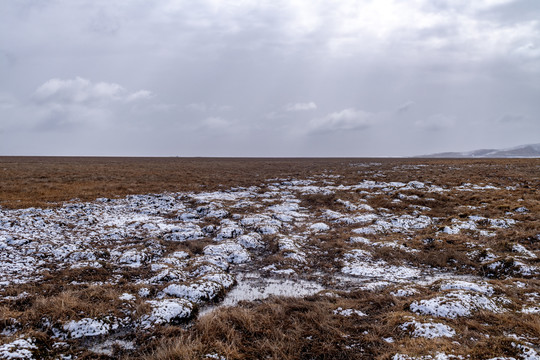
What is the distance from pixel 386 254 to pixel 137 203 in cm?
1948

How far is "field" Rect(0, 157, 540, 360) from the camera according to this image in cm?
561

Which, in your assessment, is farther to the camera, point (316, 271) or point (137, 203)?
point (137, 203)

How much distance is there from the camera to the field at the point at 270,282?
5.61 m

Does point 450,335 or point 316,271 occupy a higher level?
point 450,335

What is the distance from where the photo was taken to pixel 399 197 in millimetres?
23719

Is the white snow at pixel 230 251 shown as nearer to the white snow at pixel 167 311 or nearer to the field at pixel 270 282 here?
the field at pixel 270 282

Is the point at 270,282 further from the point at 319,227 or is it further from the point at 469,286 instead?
the point at 319,227

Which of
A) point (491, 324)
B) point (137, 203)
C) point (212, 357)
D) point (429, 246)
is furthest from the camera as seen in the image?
point (137, 203)

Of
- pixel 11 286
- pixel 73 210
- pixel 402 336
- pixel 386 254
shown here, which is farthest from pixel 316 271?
pixel 73 210

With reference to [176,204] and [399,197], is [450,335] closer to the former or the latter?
[399,197]

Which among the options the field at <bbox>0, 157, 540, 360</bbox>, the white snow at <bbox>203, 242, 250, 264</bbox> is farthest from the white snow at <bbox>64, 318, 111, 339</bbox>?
the white snow at <bbox>203, 242, 250, 264</bbox>

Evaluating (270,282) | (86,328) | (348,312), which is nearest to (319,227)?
(270,282)

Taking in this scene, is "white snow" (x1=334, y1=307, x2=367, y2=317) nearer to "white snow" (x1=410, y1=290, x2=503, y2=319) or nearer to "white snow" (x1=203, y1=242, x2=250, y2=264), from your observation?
"white snow" (x1=410, y1=290, x2=503, y2=319)

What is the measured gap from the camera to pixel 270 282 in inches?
382
